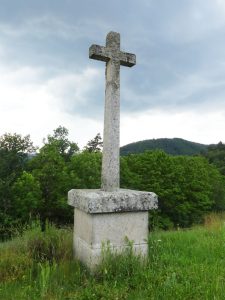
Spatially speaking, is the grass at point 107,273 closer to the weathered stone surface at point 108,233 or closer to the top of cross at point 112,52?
the weathered stone surface at point 108,233

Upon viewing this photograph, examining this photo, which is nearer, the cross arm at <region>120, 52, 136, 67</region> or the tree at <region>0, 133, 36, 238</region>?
A: the cross arm at <region>120, 52, 136, 67</region>

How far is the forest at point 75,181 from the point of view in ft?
73.3

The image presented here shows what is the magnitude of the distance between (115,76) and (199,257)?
3035 millimetres

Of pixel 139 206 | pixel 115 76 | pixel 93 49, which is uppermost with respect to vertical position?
pixel 93 49

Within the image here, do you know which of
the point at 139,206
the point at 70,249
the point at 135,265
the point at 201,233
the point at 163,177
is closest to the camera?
the point at 135,265

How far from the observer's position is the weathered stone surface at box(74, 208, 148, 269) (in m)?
4.22

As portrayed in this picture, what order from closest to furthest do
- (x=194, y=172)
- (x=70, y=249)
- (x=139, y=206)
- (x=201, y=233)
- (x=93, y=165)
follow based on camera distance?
(x=139, y=206)
(x=70, y=249)
(x=201, y=233)
(x=93, y=165)
(x=194, y=172)

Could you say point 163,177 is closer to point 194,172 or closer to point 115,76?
point 194,172

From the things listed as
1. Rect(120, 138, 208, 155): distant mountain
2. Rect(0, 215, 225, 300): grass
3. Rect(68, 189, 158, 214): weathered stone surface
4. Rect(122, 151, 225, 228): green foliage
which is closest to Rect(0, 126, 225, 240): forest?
Rect(122, 151, 225, 228): green foliage

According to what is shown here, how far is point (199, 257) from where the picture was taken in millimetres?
5059

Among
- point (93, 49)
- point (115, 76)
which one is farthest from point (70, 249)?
point (93, 49)

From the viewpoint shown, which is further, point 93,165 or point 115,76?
point 93,165

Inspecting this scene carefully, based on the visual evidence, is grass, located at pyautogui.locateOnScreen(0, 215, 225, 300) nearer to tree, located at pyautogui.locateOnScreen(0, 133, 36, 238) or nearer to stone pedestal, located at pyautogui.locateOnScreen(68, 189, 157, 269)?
stone pedestal, located at pyautogui.locateOnScreen(68, 189, 157, 269)

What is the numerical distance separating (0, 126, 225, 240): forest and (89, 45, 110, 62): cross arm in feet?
45.0
